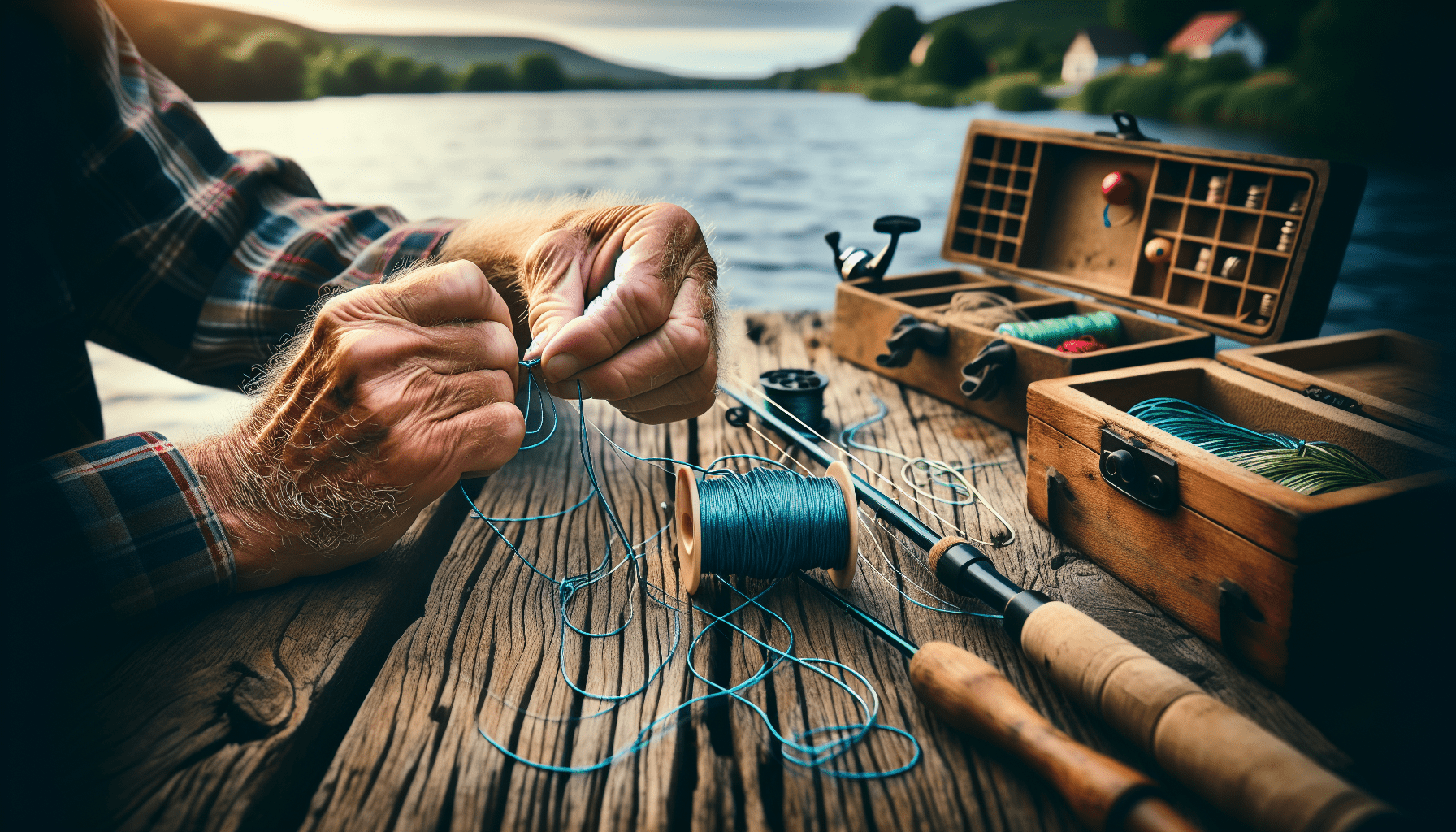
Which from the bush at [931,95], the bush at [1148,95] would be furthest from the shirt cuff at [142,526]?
the bush at [931,95]

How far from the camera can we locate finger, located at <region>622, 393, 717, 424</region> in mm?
1524

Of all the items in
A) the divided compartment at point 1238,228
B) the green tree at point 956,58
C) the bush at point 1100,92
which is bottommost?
the divided compartment at point 1238,228

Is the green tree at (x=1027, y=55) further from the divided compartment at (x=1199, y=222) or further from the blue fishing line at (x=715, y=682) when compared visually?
the blue fishing line at (x=715, y=682)

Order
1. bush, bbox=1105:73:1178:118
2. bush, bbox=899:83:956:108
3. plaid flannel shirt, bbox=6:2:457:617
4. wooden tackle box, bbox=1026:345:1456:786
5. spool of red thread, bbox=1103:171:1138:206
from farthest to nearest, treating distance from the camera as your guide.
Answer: bush, bbox=899:83:956:108
bush, bbox=1105:73:1178:118
spool of red thread, bbox=1103:171:1138:206
plaid flannel shirt, bbox=6:2:457:617
wooden tackle box, bbox=1026:345:1456:786

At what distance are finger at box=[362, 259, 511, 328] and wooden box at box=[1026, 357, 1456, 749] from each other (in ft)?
3.56

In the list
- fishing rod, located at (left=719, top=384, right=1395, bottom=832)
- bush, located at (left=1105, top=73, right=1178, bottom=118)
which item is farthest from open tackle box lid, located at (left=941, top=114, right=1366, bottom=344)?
bush, located at (left=1105, top=73, right=1178, bottom=118)

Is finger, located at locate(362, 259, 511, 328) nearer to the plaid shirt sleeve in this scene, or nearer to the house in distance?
the plaid shirt sleeve

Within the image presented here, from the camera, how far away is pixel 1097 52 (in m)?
12.1

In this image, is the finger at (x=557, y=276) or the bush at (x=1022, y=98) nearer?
the finger at (x=557, y=276)

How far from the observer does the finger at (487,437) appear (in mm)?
1189

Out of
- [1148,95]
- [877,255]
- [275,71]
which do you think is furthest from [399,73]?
[1148,95]

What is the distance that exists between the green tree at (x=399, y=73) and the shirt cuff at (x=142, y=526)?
7628 millimetres

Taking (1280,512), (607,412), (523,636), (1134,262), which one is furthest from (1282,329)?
(523,636)

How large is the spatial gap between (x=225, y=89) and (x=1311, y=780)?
5331 millimetres
